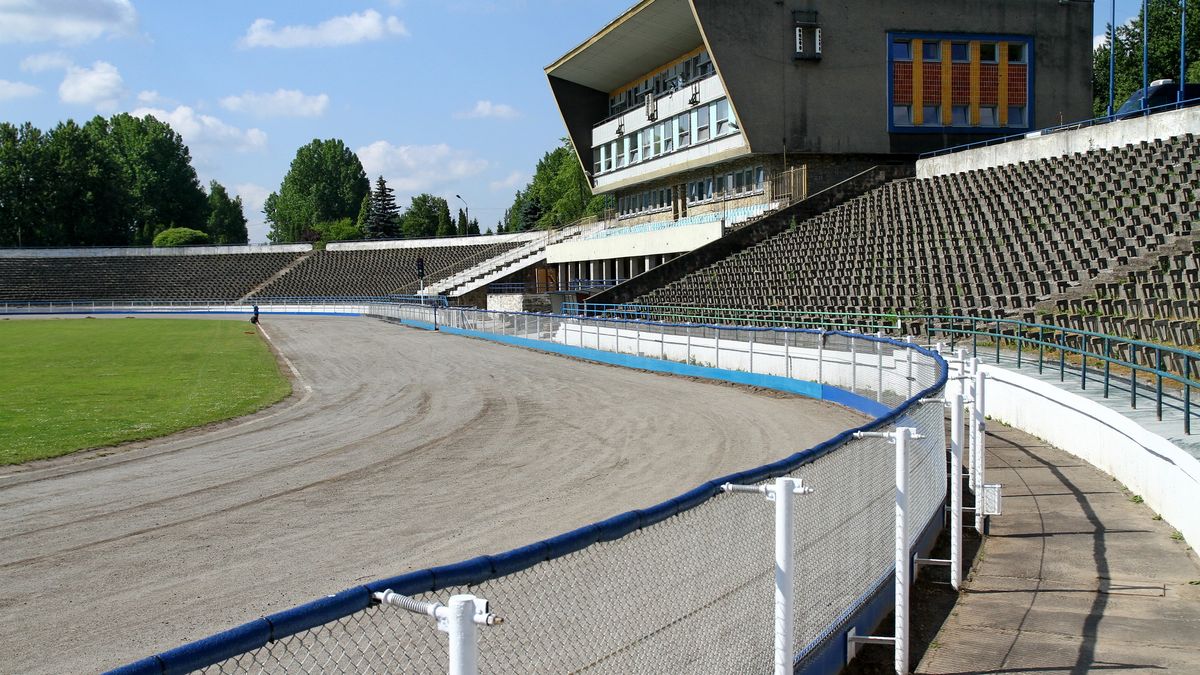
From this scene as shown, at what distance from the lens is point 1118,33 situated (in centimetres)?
9181

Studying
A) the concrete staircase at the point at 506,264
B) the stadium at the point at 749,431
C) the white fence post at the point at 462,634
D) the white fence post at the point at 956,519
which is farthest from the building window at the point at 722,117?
the white fence post at the point at 462,634

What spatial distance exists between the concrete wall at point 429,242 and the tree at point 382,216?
106 ft

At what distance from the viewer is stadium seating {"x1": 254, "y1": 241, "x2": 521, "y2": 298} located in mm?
96312

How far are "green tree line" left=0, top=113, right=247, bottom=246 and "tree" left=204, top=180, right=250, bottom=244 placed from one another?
880 inches

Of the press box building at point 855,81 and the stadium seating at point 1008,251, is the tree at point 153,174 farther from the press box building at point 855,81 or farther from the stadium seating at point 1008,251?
the stadium seating at point 1008,251

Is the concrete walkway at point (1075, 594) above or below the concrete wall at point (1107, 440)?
below

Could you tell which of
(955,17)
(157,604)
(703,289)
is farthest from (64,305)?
(157,604)

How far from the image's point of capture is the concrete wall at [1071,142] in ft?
111

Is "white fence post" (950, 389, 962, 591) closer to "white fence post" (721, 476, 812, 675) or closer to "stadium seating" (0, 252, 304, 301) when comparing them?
"white fence post" (721, 476, 812, 675)

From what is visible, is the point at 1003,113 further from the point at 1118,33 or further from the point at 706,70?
the point at 1118,33

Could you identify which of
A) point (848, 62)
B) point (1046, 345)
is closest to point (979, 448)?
point (1046, 345)

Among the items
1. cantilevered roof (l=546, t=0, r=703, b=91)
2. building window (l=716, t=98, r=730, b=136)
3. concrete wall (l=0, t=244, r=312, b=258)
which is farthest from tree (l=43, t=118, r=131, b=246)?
building window (l=716, t=98, r=730, b=136)

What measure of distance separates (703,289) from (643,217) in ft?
78.6

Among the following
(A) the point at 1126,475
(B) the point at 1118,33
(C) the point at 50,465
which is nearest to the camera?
(A) the point at 1126,475
